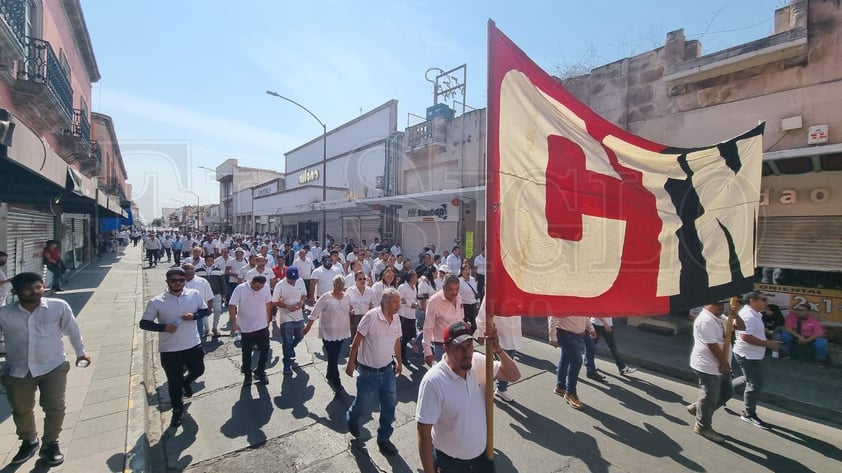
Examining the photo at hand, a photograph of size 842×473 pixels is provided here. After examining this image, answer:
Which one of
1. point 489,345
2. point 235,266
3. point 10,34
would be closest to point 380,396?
point 489,345

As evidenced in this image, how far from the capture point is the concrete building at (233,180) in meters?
52.8

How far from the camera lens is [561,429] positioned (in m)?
4.40

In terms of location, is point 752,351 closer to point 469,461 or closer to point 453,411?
point 469,461

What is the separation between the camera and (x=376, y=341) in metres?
3.93

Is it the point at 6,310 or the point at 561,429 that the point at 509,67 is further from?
the point at 6,310

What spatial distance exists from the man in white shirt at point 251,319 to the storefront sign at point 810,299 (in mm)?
9806

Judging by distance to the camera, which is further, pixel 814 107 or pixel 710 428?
pixel 814 107

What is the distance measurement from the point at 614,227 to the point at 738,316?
116 inches

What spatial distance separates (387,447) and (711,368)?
365 cm

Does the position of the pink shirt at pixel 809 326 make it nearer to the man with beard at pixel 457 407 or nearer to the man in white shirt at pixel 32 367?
the man with beard at pixel 457 407

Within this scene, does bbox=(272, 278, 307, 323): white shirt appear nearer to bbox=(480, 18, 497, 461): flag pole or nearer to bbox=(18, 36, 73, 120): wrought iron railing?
bbox=(480, 18, 497, 461): flag pole

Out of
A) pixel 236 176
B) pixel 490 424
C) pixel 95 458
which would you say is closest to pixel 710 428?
pixel 490 424

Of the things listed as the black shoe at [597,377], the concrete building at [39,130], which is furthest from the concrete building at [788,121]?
the concrete building at [39,130]

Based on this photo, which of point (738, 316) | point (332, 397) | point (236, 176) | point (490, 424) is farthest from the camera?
point (236, 176)
